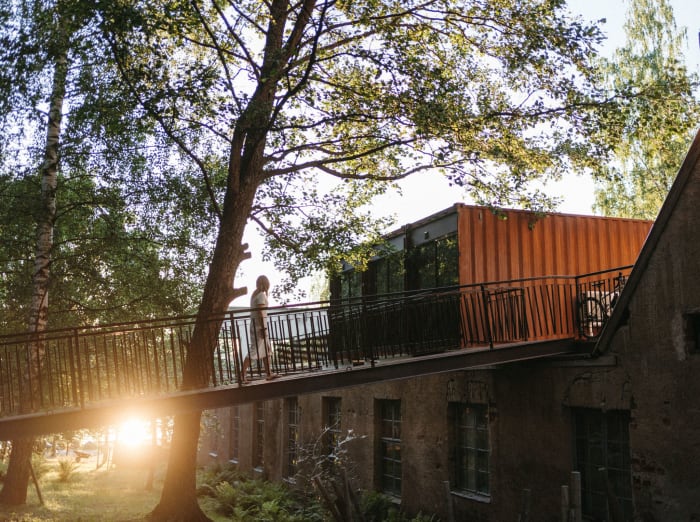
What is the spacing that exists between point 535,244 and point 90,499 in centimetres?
1541

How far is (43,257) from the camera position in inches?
620

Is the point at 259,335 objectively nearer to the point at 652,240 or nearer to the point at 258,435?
the point at 652,240

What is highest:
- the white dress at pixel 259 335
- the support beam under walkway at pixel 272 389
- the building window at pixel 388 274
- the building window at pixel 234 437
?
the building window at pixel 388 274


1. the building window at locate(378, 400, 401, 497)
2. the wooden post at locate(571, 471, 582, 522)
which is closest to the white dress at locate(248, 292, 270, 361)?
the wooden post at locate(571, 471, 582, 522)

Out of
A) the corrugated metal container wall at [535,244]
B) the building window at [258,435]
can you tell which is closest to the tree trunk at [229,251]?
the corrugated metal container wall at [535,244]

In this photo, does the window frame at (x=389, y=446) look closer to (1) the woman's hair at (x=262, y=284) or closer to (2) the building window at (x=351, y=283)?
(2) the building window at (x=351, y=283)

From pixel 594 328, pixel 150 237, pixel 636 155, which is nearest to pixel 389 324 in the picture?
pixel 594 328

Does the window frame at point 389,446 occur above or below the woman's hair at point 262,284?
below

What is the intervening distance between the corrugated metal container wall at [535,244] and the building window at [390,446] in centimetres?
425

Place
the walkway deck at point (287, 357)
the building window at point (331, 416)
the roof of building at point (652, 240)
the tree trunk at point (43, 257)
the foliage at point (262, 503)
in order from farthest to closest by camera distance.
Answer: the building window at point (331, 416) → the foliage at point (262, 503) → the tree trunk at point (43, 257) → the walkway deck at point (287, 357) → the roof of building at point (652, 240)

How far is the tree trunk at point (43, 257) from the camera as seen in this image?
15.6 meters

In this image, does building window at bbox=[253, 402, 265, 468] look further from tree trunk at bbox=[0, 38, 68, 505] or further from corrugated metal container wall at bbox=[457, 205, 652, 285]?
corrugated metal container wall at bbox=[457, 205, 652, 285]

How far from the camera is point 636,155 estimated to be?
29.5 metres

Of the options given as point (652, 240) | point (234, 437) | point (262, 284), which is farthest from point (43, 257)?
point (234, 437)
